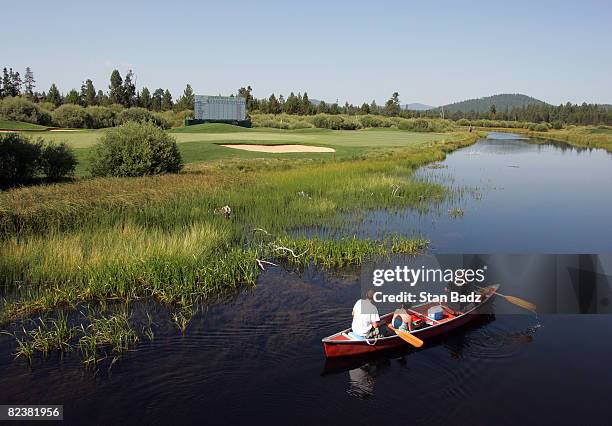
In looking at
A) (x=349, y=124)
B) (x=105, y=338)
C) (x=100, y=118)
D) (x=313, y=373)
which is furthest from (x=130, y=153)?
(x=349, y=124)

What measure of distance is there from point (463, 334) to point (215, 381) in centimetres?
603

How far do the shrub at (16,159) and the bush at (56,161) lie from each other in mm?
481

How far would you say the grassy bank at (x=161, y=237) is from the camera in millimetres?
13227

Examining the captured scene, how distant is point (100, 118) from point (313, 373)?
86.0 m

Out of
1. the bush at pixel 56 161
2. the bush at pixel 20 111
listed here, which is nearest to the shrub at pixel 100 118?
the bush at pixel 20 111

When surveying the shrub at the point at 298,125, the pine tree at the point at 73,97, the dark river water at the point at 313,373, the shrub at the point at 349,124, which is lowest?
the dark river water at the point at 313,373

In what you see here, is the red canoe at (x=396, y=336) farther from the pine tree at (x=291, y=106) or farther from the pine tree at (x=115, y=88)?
the pine tree at (x=291, y=106)

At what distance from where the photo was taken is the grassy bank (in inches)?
521

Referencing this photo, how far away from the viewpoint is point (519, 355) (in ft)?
35.3

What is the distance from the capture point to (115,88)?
4737 inches

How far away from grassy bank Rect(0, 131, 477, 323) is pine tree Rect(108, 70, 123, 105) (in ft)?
347

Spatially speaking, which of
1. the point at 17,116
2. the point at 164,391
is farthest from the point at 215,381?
the point at 17,116

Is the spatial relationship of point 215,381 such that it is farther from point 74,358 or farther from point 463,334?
point 463,334

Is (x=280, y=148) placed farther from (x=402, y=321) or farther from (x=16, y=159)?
(x=402, y=321)
